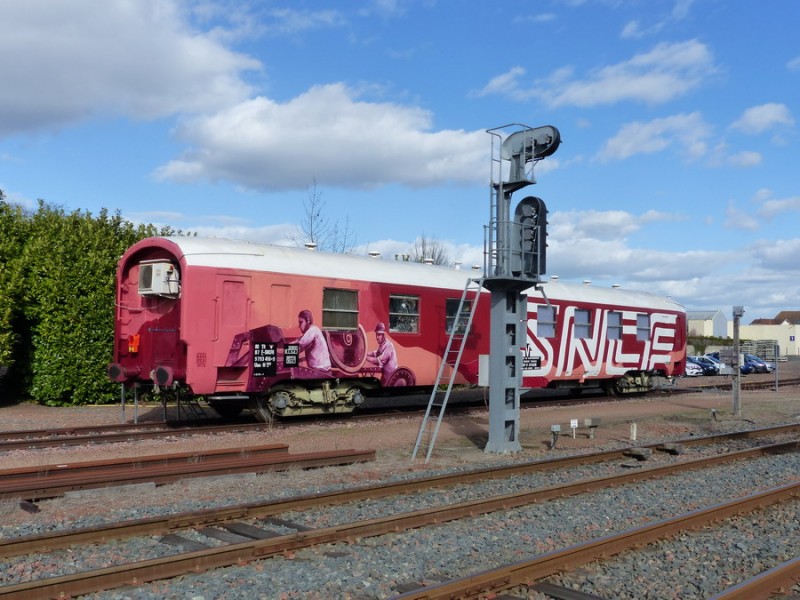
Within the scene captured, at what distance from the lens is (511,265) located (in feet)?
41.0

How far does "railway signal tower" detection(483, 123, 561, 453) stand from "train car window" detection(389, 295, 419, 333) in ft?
13.8

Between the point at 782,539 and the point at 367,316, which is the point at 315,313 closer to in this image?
the point at 367,316

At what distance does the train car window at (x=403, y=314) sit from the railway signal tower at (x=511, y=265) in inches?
166

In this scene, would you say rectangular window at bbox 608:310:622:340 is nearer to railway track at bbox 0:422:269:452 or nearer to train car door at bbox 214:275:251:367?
railway track at bbox 0:422:269:452

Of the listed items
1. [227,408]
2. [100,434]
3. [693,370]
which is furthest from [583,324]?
[693,370]

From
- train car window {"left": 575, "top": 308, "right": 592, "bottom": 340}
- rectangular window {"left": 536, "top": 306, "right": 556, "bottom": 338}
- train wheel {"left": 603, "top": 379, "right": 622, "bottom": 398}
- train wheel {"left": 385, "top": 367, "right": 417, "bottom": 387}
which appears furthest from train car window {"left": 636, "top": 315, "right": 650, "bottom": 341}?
train wheel {"left": 385, "top": 367, "right": 417, "bottom": 387}

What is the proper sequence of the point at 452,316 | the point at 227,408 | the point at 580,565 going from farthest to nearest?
the point at 452,316
the point at 227,408
the point at 580,565

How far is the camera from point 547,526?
307 inches

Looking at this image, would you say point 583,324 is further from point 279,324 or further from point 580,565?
point 580,565

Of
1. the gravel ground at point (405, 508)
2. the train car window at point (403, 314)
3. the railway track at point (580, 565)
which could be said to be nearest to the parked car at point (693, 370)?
the gravel ground at point (405, 508)

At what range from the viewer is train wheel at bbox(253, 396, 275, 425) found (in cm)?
1495

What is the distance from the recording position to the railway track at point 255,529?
5641 mm

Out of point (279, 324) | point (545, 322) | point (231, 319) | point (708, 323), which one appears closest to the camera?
point (231, 319)

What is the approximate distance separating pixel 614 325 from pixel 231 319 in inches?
494
